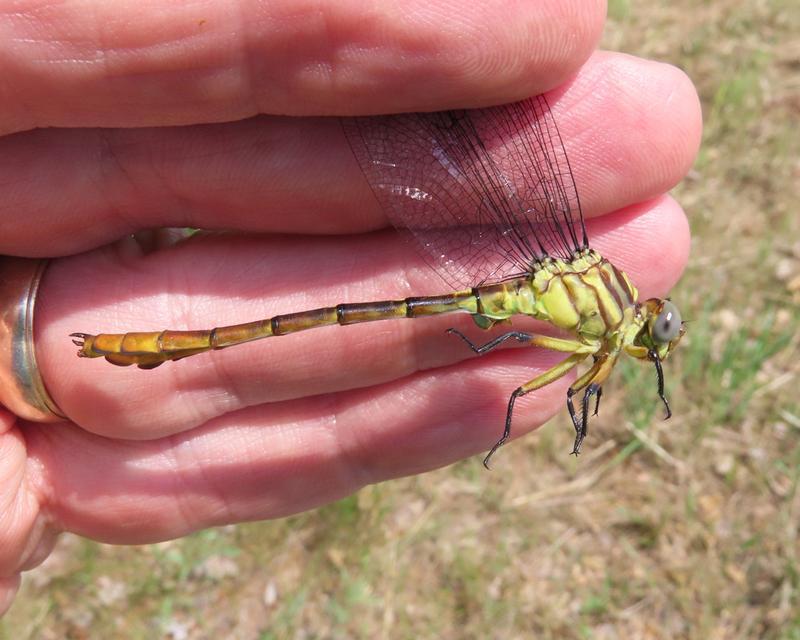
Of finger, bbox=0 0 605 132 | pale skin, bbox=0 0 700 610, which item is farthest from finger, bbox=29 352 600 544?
→ finger, bbox=0 0 605 132

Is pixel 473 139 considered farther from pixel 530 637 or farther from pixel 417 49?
pixel 530 637

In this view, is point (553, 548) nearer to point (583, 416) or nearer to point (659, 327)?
point (583, 416)

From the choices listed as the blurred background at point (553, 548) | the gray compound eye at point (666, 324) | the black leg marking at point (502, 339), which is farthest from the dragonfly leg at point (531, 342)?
the blurred background at point (553, 548)

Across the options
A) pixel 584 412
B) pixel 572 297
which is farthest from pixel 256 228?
pixel 584 412

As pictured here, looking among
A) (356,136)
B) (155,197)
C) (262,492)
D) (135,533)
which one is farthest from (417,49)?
(135,533)

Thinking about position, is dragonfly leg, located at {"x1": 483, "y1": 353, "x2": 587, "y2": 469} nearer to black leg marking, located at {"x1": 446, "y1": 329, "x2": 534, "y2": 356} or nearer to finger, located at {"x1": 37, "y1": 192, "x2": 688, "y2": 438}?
black leg marking, located at {"x1": 446, "y1": 329, "x2": 534, "y2": 356}

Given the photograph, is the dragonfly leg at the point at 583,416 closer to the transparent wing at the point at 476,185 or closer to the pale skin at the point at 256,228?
the pale skin at the point at 256,228
